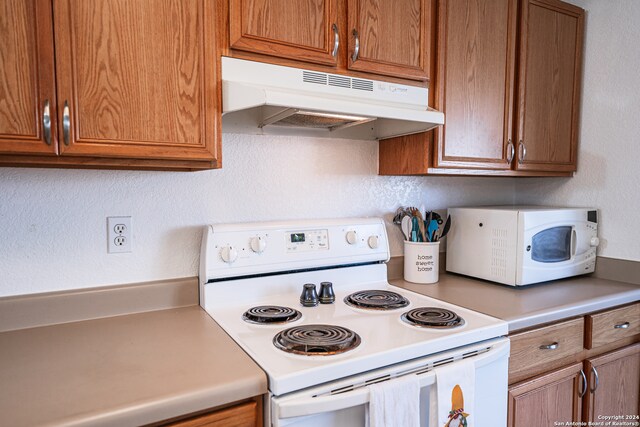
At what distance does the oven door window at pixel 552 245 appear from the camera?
1649mm

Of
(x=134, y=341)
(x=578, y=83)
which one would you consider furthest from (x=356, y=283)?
(x=578, y=83)

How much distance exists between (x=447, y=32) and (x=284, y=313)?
1179 mm

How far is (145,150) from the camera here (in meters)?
1.02

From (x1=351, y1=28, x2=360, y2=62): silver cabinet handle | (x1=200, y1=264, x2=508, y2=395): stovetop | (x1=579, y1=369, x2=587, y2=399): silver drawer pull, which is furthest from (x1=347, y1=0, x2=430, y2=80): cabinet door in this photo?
(x1=579, y1=369, x2=587, y2=399): silver drawer pull

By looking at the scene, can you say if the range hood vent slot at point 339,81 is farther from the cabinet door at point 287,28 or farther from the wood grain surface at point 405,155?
the wood grain surface at point 405,155

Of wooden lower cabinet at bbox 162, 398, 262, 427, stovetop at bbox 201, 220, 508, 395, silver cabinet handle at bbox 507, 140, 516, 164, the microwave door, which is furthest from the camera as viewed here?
silver cabinet handle at bbox 507, 140, 516, 164

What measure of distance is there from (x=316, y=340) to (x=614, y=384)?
1.33m

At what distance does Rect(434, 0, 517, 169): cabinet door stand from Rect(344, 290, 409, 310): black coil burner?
1.75ft

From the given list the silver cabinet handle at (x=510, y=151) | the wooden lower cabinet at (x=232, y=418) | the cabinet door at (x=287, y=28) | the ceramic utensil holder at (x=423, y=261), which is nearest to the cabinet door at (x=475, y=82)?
the silver cabinet handle at (x=510, y=151)

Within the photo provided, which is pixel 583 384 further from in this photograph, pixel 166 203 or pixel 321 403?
pixel 166 203

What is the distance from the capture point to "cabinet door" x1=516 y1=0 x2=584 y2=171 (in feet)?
5.69

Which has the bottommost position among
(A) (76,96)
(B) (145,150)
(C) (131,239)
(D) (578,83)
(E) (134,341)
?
(E) (134,341)

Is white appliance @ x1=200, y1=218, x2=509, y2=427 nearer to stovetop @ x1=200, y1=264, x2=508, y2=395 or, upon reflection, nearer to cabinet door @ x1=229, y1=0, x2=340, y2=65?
stovetop @ x1=200, y1=264, x2=508, y2=395

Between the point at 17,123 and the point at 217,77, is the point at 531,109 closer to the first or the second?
the point at 217,77
